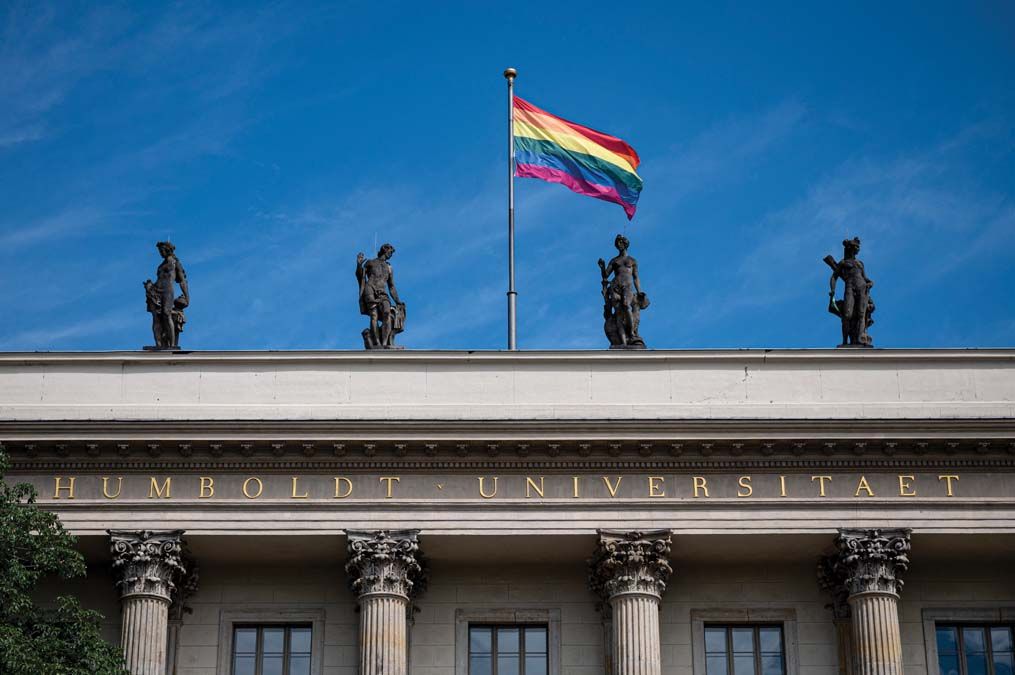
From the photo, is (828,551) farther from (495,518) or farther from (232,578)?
(232,578)

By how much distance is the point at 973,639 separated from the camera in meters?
43.6

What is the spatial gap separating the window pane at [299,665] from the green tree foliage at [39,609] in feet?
17.2

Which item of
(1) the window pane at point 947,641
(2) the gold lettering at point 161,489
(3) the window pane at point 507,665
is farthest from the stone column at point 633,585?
(2) the gold lettering at point 161,489

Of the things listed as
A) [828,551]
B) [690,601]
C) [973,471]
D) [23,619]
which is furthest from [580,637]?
[23,619]

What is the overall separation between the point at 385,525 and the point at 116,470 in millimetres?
5349

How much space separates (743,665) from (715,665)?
21.5 inches

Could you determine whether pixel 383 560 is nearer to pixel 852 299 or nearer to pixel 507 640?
pixel 507 640

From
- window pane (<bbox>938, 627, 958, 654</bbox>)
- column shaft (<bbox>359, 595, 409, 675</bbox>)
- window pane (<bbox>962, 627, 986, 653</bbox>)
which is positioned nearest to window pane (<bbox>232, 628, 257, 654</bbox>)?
column shaft (<bbox>359, 595, 409, 675</bbox>)

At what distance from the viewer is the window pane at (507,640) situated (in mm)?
43438

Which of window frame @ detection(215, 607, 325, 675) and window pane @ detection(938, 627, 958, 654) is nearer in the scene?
window frame @ detection(215, 607, 325, 675)

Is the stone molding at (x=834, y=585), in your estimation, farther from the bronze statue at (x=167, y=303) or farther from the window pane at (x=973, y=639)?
the bronze statue at (x=167, y=303)

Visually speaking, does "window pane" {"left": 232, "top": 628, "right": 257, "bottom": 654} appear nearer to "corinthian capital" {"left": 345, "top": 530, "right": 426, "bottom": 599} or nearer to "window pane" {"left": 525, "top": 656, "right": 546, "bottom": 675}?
"corinthian capital" {"left": 345, "top": 530, "right": 426, "bottom": 599}

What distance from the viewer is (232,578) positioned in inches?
1729

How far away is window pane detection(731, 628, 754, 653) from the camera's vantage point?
4350cm
